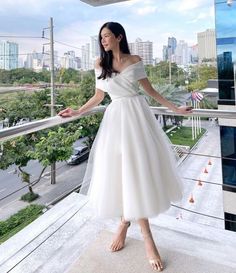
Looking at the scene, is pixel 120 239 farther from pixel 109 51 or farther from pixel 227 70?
pixel 227 70

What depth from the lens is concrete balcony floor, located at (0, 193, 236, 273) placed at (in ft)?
4.92

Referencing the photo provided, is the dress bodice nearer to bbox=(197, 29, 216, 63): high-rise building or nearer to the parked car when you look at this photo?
the parked car

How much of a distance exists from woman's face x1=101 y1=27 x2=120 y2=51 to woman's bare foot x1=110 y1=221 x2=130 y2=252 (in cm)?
100

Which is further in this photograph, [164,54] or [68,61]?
[164,54]

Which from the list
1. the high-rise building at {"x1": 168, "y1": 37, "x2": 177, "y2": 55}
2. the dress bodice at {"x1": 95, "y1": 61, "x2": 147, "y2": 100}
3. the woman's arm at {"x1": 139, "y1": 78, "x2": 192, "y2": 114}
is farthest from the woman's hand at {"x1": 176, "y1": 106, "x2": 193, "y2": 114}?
the high-rise building at {"x1": 168, "y1": 37, "x2": 177, "y2": 55}

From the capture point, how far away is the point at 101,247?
65.6 inches

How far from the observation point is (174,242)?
1715mm

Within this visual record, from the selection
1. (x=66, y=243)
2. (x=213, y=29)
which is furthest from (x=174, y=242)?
(x=213, y=29)

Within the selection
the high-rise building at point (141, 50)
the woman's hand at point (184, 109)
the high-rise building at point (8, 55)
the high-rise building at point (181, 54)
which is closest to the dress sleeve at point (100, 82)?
the high-rise building at point (141, 50)

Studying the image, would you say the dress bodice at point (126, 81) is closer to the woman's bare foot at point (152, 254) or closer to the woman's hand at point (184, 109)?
the woman's hand at point (184, 109)

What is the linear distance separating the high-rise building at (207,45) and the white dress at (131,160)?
9.80ft

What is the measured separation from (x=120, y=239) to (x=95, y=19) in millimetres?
2941

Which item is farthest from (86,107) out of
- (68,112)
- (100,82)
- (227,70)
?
(227,70)

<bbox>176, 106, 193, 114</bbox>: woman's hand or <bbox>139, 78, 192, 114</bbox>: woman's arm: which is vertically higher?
<bbox>139, 78, 192, 114</bbox>: woman's arm
